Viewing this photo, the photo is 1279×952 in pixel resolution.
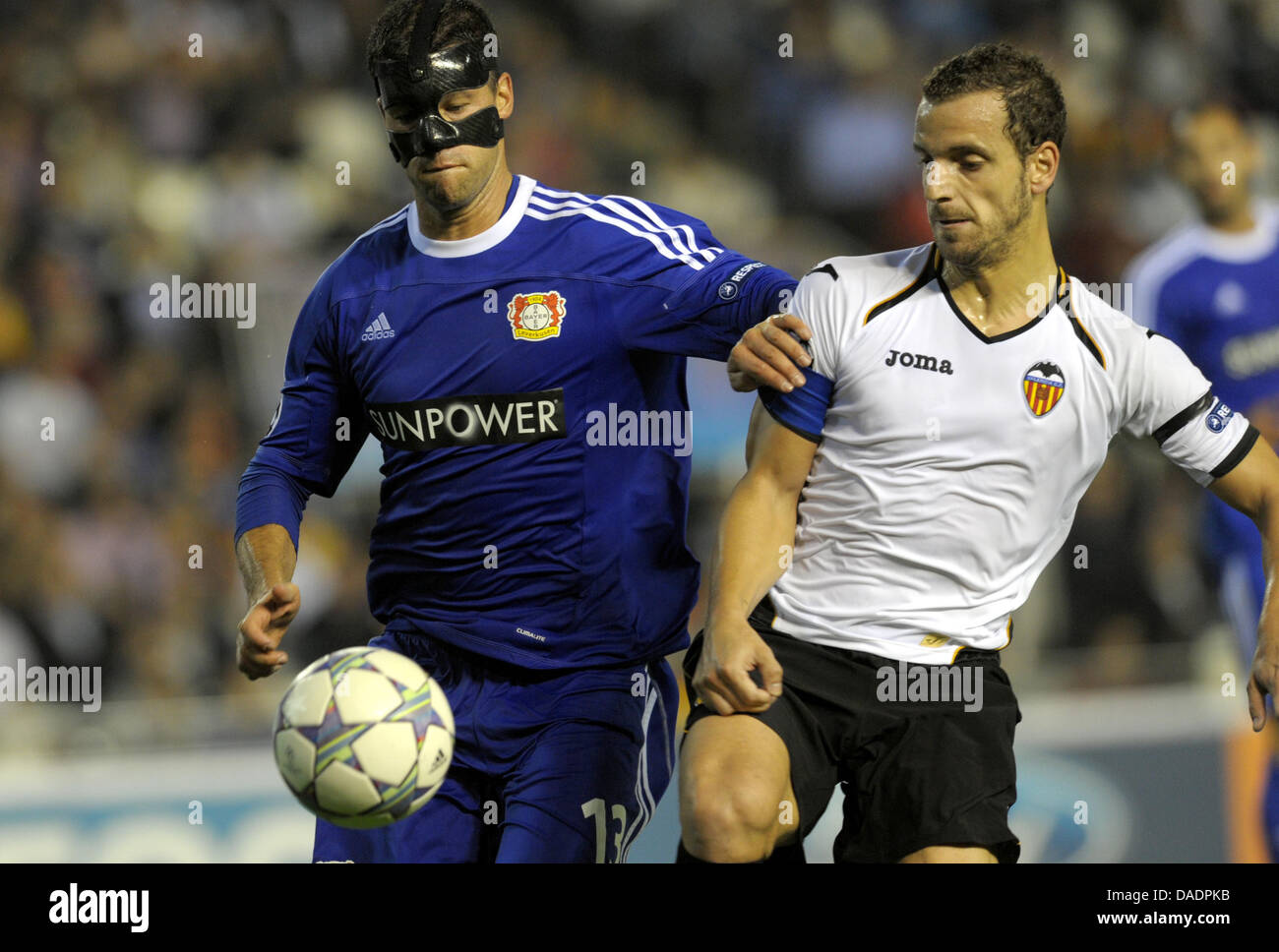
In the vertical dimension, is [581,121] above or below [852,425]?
above

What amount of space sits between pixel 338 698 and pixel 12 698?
3602mm

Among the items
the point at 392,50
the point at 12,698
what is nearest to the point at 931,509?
the point at 392,50

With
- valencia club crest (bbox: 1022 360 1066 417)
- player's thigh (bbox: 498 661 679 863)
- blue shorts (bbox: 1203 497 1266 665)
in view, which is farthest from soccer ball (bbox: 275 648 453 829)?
blue shorts (bbox: 1203 497 1266 665)

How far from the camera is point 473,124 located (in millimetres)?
4105

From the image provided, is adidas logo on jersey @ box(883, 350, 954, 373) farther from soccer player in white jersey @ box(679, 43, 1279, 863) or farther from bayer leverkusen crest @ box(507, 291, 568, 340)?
bayer leverkusen crest @ box(507, 291, 568, 340)

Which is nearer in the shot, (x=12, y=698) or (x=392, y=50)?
(x=392, y=50)

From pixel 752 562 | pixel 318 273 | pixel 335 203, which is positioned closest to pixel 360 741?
pixel 752 562

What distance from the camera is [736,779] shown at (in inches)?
135

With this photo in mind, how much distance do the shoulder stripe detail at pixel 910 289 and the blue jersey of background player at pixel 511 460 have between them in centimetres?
31

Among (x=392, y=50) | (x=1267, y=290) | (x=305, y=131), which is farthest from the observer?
(x=305, y=131)

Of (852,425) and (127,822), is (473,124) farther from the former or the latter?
(127,822)

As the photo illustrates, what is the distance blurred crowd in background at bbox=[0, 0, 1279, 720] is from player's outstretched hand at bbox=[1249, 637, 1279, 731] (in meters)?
3.74

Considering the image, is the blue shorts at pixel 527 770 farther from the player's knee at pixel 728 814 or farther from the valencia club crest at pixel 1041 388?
the valencia club crest at pixel 1041 388

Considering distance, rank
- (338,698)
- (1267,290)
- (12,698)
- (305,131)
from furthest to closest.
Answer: (305,131) < (12,698) < (1267,290) < (338,698)
